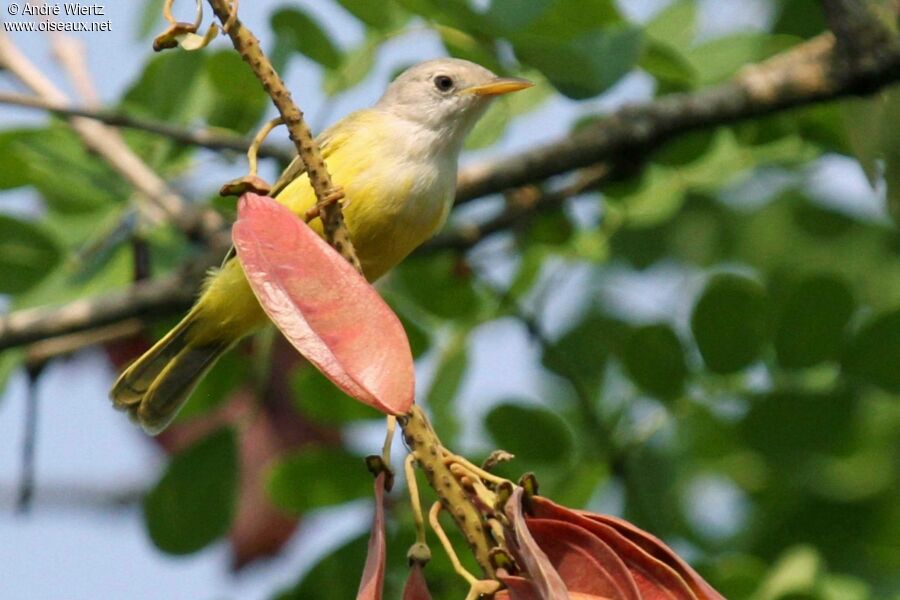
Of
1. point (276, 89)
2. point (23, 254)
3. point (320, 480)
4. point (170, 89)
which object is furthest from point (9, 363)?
point (276, 89)

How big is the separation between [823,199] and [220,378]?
206 cm

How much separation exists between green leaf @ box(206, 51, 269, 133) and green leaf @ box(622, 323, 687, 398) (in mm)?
1113

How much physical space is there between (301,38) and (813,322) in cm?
137

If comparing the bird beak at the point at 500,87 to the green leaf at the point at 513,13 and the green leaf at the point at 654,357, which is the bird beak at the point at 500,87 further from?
the green leaf at the point at 654,357

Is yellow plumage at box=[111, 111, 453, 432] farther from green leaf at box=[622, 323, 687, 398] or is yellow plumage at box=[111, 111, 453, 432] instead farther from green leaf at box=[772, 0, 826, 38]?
green leaf at box=[772, 0, 826, 38]

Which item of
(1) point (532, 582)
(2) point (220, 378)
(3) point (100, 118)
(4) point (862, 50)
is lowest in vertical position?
(2) point (220, 378)

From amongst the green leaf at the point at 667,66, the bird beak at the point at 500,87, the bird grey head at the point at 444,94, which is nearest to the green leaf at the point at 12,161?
the bird grey head at the point at 444,94

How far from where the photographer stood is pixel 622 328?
142 inches

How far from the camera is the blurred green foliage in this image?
122 inches

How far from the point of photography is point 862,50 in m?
3.09

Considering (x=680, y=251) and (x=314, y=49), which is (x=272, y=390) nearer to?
(x=314, y=49)

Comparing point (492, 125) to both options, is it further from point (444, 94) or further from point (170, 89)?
point (170, 89)

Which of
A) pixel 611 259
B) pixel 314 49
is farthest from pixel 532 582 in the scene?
pixel 611 259

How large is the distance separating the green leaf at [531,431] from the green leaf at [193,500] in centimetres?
66
